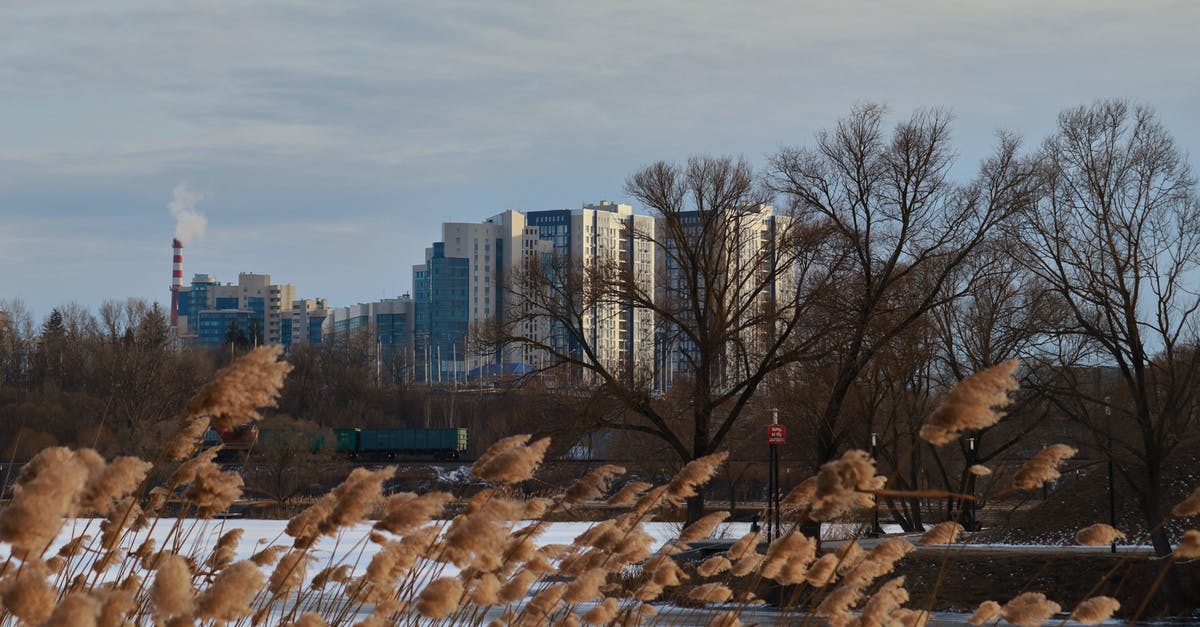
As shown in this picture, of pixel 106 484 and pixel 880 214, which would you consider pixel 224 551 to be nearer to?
pixel 106 484

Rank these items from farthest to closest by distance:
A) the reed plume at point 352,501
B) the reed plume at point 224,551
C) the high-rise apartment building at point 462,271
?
1. the high-rise apartment building at point 462,271
2. the reed plume at point 224,551
3. the reed plume at point 352,501

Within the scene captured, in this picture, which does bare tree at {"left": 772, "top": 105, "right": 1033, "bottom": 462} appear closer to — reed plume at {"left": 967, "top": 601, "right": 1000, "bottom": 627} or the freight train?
reed plume at {"left": 967, "top": 601, "right": 1000, "bottom": 627}

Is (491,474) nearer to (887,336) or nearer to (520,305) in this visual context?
(887,336)

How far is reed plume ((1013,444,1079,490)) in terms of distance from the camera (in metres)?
4.00

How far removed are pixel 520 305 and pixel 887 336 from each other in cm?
822

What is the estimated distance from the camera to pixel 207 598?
8.47 ft

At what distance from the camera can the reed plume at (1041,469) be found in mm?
4000

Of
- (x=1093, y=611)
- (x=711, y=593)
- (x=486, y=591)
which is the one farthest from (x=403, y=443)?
(x=1093, y=611)

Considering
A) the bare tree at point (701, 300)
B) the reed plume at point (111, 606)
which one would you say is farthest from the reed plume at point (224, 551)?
the bare tree at point (701, 300)

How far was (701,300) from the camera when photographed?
28469 mm

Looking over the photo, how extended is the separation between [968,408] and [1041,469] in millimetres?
1126

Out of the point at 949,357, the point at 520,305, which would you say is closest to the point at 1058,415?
the point at 949,357

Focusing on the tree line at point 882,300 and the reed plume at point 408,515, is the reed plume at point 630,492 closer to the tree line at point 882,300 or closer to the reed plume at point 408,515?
the reed plume at point 408,515

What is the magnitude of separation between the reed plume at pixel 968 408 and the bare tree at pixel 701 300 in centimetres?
2209
